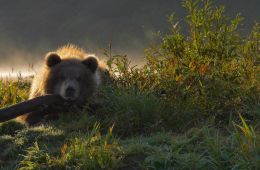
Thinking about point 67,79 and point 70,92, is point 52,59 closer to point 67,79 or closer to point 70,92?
point 67,79

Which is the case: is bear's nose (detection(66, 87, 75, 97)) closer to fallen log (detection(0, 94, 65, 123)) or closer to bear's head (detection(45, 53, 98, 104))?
bear's head (detection(45, 53, 98, 104))

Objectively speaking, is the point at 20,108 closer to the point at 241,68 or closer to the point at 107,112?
the point at 107,112

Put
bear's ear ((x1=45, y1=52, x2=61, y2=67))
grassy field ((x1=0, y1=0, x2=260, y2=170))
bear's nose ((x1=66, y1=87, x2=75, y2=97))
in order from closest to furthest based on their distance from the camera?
grassy field ((x1=0, y1=0, x2=260, y2=170)) < bear's nose ((x1=66, y1=87, x2=75, y2=97)) < bear's ear ((x1=45, y1=52, x2=61, y2=67))

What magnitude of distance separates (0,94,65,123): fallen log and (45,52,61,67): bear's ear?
928 mm

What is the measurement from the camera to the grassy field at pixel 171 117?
5.52 metres

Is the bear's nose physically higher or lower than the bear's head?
lower

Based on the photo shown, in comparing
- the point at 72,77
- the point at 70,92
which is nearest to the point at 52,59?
the point at 72,77

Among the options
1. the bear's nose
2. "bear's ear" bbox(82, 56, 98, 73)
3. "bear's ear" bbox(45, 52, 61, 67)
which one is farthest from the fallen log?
"bear's ear" bbox(82, 56, 98, 73)

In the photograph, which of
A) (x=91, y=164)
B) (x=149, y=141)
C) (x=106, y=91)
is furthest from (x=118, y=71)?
(x=91, y=164)

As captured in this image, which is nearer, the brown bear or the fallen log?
the fallen log

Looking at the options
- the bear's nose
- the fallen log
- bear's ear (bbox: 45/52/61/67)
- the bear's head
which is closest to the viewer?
the fallen log

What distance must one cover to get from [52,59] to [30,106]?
1.55 meters

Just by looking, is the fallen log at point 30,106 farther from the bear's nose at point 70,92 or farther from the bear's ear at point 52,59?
the bear's ear at point 52,59

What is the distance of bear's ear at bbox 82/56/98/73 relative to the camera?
9695mm
